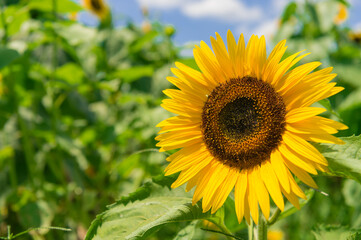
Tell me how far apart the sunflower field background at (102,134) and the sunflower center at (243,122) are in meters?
0.11

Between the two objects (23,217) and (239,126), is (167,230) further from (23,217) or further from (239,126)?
(239,126)

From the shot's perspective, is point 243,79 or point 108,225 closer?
point 108,225

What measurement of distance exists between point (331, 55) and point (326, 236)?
7.03 ft

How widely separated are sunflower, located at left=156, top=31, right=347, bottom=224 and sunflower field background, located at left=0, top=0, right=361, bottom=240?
5 centimetres

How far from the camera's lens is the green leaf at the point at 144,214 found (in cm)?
72

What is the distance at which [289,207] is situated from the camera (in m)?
0.93

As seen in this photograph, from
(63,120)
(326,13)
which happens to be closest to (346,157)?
(326,13)

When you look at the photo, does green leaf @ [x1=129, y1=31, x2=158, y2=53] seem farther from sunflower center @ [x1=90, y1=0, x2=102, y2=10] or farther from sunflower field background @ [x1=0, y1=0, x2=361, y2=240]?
sunflower center @ [x1=90, y1=0, x2=102, y2=10]

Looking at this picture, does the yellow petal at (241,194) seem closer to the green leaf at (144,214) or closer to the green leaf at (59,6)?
the green leaf at (144,214)

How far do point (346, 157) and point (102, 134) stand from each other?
4.45 ft

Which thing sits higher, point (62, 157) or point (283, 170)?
point (283, 170)

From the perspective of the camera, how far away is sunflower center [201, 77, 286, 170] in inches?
32.9

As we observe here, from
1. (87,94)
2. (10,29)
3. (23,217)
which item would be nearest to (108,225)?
(23,217)

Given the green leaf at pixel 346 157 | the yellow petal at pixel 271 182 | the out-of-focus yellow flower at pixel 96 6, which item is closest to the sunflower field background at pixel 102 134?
the green leaf at pixel 346 157
